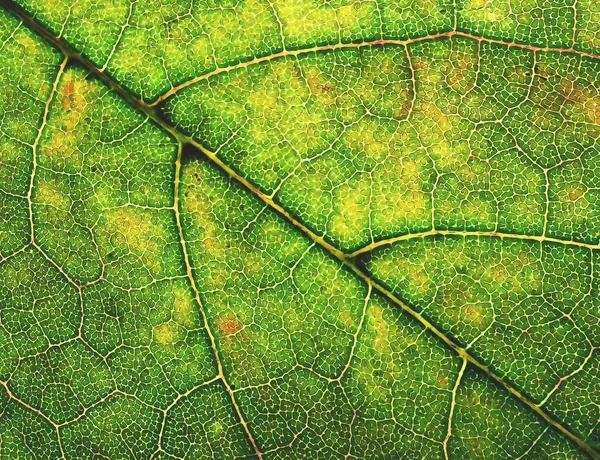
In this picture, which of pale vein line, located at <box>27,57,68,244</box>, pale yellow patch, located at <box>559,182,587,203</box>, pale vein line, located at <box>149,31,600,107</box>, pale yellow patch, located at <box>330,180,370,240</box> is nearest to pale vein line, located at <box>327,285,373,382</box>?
pale yellow patch, located at <box>330,180,370,240</box>

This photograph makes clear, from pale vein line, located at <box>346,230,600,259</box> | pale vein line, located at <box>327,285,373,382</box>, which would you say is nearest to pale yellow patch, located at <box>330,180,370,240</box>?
pale vein line, located at <box>346,230,600,259</box>

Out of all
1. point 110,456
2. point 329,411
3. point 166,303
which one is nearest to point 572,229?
point 329,411

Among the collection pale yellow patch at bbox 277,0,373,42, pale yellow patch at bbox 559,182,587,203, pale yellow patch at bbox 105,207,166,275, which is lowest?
pale yellow patch at bbox 105,207,166,275

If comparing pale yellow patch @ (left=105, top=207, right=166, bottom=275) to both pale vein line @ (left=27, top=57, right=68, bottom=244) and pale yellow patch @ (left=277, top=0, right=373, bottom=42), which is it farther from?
pale yellow patch @ (left=277, top=0, right=373, bottom=42)

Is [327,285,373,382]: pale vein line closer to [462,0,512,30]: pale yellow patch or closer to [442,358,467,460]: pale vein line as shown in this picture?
[442,358,467,460]: pale vein line

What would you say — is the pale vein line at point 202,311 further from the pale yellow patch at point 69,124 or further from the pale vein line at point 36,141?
the pale vein line at point 36,141

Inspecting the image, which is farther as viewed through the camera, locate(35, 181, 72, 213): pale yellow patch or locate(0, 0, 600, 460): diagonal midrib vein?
locate(35, 181, 72, 213): pale yellow patch

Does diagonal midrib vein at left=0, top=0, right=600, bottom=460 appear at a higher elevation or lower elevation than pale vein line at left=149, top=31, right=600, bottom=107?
lower

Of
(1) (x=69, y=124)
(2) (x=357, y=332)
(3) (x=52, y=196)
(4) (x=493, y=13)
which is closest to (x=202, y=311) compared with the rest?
(2) (x=357, y=332)

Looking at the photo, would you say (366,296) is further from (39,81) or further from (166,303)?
(39,81)

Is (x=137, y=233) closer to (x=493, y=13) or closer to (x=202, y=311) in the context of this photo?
(x=202, y=311)
